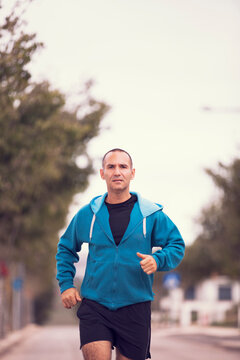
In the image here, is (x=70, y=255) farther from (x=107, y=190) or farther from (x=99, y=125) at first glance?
(x=99, y=125)

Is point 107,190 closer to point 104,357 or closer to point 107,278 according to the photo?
point 107,278

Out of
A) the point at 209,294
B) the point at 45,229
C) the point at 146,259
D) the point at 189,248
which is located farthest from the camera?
the point at 209,294

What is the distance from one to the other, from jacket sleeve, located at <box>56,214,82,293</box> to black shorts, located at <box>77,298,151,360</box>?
29 centimetres

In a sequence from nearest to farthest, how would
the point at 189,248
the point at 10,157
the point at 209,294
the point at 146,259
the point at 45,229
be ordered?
the point at 146,259
the point at 10,157
the point at 45,229
the point at 189,248
the point at 209,294

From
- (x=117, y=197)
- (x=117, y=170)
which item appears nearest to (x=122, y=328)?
(x=117, y=197)

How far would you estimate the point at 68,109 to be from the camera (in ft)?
72.6

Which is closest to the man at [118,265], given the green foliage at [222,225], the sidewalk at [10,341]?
the sidewalk at [10,341]

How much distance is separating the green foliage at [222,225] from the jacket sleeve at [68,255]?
2174 centimetres

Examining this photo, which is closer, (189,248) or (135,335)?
(135,335)

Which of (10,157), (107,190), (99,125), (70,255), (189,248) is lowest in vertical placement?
(70,255)

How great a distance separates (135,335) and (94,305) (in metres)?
0.34

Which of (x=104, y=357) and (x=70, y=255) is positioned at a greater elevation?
(x=70, y=255)

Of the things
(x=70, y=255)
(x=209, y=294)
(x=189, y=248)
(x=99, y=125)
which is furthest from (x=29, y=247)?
(x=209, y=294)

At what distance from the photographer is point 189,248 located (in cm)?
6088
